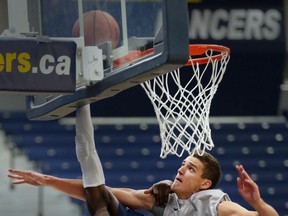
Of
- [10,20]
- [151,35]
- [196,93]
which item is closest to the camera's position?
[151,35]

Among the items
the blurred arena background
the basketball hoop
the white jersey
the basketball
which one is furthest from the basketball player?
the blurred arena background

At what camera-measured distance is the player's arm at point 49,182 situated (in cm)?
391

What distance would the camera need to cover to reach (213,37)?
8602 mm

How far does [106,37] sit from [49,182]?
2.52 feet

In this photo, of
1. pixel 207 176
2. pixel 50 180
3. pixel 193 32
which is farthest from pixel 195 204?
pixel 193 32

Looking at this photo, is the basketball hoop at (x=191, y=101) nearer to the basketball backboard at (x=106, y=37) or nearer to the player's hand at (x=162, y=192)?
the player's hand at (x=162, y=192)

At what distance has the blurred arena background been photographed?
834 cm

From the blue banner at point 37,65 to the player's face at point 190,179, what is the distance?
0.70 metres

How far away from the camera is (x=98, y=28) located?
3664 millimetres

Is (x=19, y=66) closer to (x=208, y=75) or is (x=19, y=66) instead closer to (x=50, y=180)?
(x=50, y=180)

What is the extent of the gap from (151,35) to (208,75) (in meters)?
1.21

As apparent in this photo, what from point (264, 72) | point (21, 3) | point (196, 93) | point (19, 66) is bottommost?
point (264, 72)

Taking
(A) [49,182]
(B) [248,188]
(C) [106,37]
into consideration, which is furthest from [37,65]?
(B) [248,188]

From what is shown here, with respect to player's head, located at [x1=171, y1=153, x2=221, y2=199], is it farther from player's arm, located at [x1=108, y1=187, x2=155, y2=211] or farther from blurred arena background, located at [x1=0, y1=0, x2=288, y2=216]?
blurred arena background, located at [x1=0, y1=0, x2=288, y2=216]
